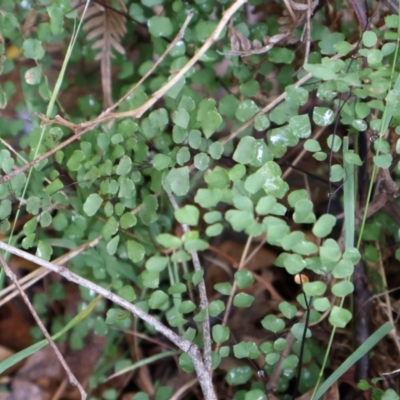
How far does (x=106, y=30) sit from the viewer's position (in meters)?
0.89

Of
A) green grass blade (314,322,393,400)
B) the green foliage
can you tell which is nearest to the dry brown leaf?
the green foliage

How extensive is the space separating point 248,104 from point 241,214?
277 mm

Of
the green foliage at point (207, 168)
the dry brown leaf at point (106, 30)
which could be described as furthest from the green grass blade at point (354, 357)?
the dry brown leaf at point (106, 30)

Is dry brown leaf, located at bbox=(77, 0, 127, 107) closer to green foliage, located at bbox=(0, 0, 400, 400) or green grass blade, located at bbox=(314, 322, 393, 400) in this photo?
green foliage, located at bbox=(0, 0, 400, 400)

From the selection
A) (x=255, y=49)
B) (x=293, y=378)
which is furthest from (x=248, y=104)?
(x=293, y=378)

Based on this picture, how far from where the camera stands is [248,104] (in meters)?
0.71

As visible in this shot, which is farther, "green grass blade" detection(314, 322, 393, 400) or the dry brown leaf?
the dry brown leaf

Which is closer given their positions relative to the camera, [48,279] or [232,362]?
[232,362]

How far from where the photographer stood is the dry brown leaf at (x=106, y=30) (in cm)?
88

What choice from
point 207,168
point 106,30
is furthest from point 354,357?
point 106,30

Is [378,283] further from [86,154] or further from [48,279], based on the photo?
[48,279]

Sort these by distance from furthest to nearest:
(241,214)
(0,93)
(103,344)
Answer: (103,344) → (0,93) → (241,214)

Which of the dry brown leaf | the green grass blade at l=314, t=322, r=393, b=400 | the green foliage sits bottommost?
the green grass blade at l=314, t=322, r=393, b=400

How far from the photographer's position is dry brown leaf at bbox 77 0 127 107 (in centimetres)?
88
